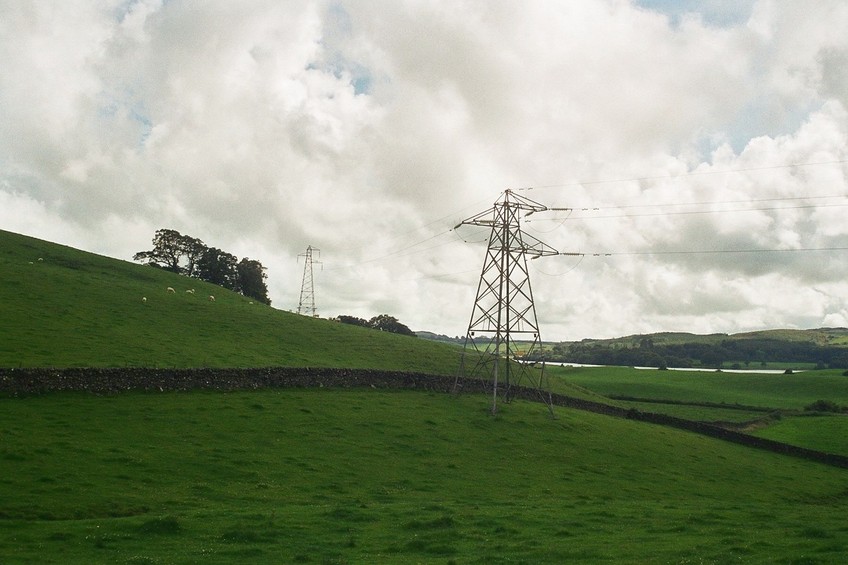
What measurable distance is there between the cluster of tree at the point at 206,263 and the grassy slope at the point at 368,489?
7146 cm

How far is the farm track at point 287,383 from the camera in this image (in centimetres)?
3684

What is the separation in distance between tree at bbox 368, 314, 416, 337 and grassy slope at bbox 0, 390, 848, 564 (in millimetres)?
80185

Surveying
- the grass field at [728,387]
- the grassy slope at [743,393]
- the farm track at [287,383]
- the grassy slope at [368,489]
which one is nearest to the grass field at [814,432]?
the grassy slope at [743,393]

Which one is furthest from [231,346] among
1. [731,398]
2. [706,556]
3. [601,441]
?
[731,398]

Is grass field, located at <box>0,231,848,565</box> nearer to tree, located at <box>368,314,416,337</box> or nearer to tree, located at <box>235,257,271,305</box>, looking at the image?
tree, located at <box>235,257,271,305</box>

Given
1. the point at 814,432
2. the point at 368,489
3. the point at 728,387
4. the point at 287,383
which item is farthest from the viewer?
the point at 728,387

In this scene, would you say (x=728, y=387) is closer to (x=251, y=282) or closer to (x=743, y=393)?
(x=743, y=393)

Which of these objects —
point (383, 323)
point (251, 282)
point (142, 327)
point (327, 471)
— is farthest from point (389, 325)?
point (327, 471)

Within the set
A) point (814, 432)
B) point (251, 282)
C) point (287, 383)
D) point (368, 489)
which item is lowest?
point (368, 489)

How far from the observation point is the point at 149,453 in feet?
101

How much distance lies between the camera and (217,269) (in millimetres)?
115125

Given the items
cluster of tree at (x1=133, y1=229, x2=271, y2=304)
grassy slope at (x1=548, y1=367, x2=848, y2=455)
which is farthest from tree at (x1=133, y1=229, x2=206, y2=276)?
grassy slope at (x1=548, y1=367, x2=848, y2=455)

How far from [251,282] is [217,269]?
615cm

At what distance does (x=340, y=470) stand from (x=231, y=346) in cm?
2816
